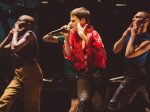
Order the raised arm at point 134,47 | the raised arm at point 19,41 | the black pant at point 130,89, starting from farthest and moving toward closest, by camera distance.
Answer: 1. the black pant at point 130,89
2. the raised arm at point 134,47
3. the raised arm at point 19,41

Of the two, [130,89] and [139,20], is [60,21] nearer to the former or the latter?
[139,20]

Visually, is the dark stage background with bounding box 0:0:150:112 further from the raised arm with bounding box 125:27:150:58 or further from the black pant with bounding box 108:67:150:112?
the raised arm with bounding box 125:27:150:58

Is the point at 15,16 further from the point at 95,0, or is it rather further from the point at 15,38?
the point at 15,38

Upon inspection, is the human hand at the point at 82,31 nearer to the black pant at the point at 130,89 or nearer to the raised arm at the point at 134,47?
the raised arm at the point at 134,47

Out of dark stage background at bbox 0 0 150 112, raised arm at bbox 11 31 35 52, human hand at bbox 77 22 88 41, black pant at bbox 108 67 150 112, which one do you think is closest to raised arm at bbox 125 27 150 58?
black pant at bbox 108 67 150 112

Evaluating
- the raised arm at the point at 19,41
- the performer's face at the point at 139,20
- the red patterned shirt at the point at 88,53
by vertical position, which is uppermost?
the performer's face at the point at 139,20

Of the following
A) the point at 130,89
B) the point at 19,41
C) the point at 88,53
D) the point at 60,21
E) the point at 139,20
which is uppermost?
the point at 139,20

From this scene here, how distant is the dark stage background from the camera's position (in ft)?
28.9

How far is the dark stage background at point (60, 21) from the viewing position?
8.80 meters

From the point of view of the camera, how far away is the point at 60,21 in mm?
9562

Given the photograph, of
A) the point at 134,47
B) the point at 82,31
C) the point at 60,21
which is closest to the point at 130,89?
the point at 134,47

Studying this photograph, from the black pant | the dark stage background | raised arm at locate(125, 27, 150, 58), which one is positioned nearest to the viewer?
raised arm at locate(125, 27, 150, 58)

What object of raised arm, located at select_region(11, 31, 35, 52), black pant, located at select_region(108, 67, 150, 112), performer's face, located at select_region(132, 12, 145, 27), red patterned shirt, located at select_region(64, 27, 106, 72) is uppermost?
performer's face, located at select_region(132, 12, 145, 27)

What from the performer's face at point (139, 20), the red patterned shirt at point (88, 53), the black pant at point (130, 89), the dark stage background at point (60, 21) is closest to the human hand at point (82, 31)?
the red patterned shirt at point (88, 53)
